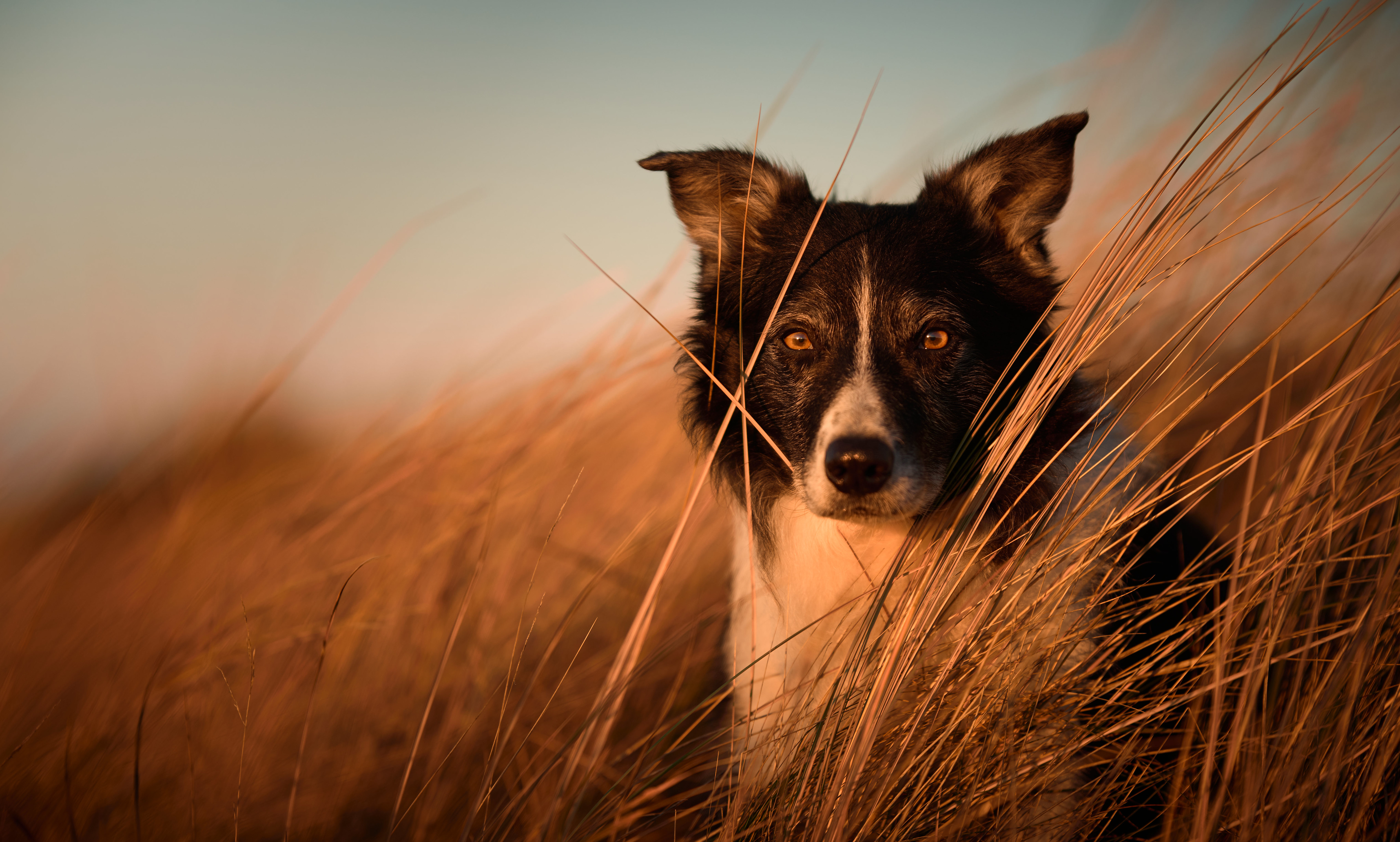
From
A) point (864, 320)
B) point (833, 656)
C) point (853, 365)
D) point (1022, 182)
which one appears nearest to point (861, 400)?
point (853, 365)

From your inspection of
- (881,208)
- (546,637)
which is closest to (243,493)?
(546,637)

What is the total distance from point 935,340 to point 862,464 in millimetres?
686

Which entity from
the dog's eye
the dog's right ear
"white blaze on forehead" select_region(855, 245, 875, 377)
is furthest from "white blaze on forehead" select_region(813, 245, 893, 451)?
the dog's right ear

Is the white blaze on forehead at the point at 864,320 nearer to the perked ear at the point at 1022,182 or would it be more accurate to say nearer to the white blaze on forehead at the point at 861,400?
the white blaze on forehead at the point at 861,400

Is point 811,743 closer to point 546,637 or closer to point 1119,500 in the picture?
point 1119,500

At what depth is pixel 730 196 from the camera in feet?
9.02

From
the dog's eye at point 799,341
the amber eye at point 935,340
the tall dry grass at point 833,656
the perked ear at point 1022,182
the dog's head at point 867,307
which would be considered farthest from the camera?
the dog's eye at point 799,341

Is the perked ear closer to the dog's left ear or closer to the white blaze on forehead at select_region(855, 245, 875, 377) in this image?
the dog's left ear

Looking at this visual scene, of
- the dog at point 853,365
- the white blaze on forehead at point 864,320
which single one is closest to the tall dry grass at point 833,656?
the dog at point 853,365

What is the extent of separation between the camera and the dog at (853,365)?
209cm

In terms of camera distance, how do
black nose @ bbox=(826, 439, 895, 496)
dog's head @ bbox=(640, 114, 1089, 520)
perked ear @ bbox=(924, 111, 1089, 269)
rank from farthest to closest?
perked ear @ bbox=(924, 111, 1089, 269)
dog's head @ bbox=(640, 114, 1089, 520)
black nose @ bbox=(826, 439, 895, 496)

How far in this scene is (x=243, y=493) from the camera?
281 centimetres

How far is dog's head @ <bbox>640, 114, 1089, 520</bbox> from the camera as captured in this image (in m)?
2.12

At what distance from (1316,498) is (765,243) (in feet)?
6.49
